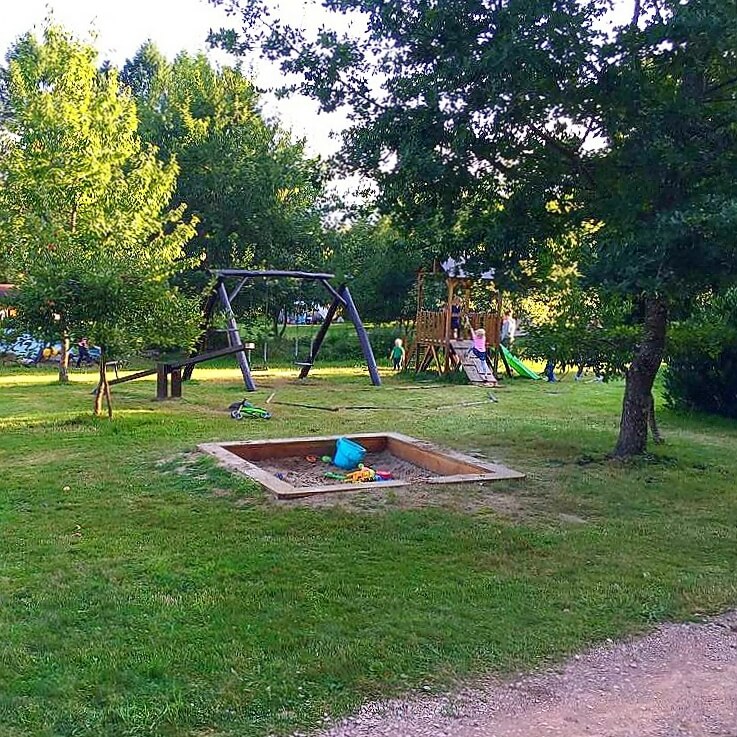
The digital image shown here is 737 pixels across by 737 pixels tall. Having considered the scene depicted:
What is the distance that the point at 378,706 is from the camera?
336 cm

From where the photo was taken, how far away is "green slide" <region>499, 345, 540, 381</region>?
21031 millimetres

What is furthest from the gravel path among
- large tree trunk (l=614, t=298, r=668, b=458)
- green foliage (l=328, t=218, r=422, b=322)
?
green foliage (l=328, t=218, r=422, b=322)

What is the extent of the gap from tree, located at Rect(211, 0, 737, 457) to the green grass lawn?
1.94 m

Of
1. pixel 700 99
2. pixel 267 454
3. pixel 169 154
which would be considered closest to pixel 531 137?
pixel 700 99

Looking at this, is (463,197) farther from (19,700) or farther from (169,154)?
(169,154)

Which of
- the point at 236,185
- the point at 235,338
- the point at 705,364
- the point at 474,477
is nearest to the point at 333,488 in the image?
the point at 474,477

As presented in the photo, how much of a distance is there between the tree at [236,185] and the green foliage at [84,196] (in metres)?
8.21

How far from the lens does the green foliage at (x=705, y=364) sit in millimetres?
10555

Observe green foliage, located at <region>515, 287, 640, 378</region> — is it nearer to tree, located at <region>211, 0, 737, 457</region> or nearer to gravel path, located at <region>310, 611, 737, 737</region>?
tree, located at <region>211, 0, 737, 457</region>

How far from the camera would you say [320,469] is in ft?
29.9

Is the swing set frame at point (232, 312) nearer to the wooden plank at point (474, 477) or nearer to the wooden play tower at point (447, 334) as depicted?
the wooden play tower at point (447, 334)

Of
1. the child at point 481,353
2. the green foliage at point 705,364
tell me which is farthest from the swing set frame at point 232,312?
the green foliage at point 705,364

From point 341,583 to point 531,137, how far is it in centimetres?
500

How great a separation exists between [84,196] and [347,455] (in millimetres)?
9565
